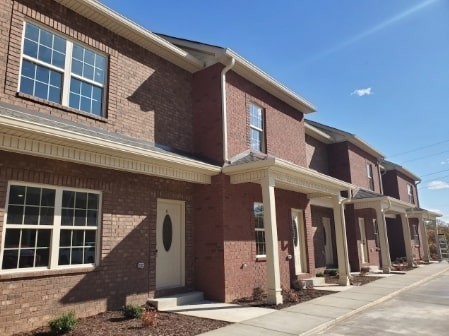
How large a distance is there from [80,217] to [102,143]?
177 centimetres

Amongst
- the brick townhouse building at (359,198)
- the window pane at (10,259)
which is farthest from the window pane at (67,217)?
→ the brick townhouse building at (359,198)

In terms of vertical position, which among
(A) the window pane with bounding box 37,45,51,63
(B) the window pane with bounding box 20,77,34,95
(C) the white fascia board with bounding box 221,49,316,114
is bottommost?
(B) the window pane with bounding box 20,77,34,95

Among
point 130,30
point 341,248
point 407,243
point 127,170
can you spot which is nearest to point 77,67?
point 130,30

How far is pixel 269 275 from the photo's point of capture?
9086 mm

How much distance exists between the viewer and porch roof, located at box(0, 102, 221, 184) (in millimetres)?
A: 6031

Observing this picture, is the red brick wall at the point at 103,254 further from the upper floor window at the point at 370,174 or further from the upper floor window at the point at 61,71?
the upper floor window at the point at 370,174

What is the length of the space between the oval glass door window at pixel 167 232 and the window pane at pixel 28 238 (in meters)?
3.34

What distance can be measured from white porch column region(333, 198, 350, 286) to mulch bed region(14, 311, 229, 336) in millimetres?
6901

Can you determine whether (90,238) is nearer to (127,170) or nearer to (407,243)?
(127,170)

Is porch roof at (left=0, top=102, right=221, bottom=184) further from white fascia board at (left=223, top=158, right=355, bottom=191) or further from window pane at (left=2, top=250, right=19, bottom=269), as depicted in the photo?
window pane at (left=2, top=250, right=19, bottom=269)

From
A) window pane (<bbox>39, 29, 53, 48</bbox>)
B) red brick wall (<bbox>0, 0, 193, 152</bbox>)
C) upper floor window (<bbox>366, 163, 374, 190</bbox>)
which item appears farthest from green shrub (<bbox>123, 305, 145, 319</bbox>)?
upper floor window (<bbox>366, 163, 374, 190</bbox>)

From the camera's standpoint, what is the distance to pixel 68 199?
7.54m

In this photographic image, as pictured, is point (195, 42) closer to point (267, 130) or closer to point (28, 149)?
point (267, 130)

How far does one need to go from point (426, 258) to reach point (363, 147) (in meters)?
9.06
